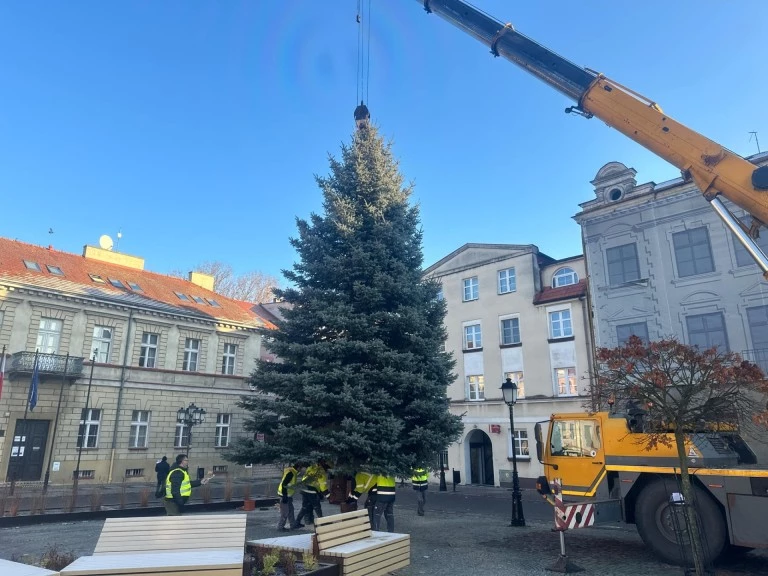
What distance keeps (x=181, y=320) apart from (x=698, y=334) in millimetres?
26479

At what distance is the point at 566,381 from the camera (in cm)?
2672

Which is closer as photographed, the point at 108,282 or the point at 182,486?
the point at 182,486

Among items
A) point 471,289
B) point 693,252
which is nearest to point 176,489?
point 693,252

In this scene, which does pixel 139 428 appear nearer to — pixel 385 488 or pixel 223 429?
pixel 223 429

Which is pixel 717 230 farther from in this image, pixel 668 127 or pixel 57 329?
pixel 57 329

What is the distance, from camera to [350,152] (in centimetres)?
1530

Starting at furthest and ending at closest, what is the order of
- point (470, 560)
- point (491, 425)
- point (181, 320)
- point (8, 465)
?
point (181, 320), point (491, 425), point (8, 465), point (470, 560)

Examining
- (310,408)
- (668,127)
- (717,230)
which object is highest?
(717,230)

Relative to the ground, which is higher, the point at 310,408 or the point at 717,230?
the point at 717,230

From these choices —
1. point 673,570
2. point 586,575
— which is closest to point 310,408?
point 586,575

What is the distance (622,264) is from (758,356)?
606cm

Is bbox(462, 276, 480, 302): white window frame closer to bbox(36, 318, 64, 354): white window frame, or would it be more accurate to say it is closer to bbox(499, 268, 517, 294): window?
bbox(499, 268, 517, 294): window

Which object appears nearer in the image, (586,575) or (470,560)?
(586,575)

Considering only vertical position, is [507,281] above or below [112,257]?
below
